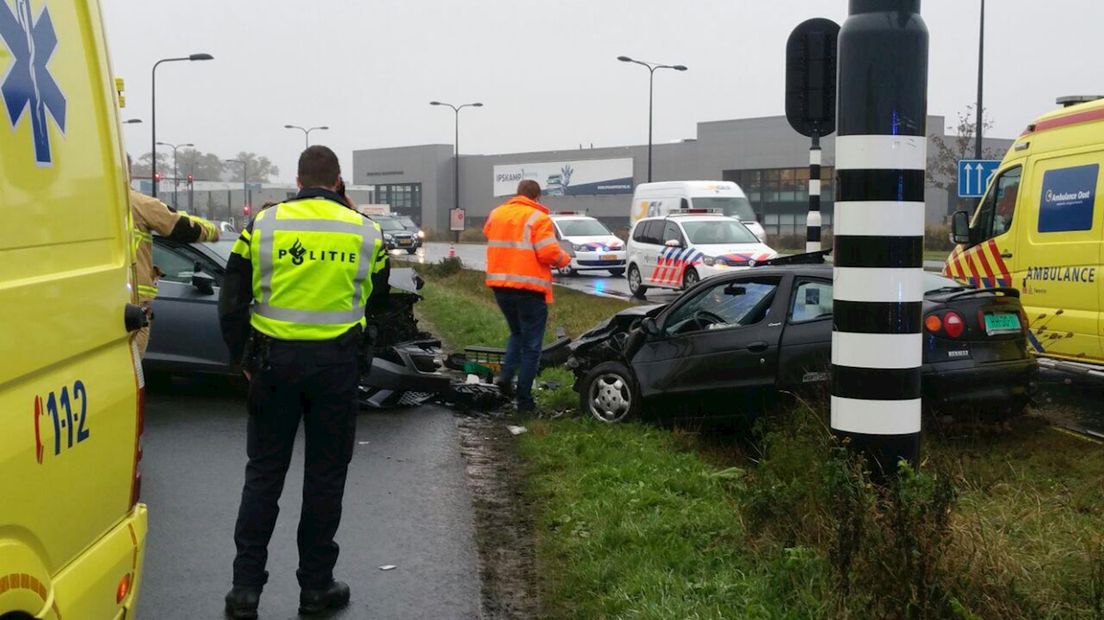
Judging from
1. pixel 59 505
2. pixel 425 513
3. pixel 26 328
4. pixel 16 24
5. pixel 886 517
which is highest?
pixel 16 24

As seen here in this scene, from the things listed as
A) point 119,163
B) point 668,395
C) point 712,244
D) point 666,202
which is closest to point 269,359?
point 119,163

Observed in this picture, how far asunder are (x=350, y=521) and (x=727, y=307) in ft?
11.0

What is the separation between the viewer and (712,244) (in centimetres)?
2136

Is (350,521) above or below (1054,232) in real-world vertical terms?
below

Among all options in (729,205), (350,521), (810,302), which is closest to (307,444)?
(350,521)

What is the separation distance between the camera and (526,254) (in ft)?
28.9

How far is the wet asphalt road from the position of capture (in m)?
4.70

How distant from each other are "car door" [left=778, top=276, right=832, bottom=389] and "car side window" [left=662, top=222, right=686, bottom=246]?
46.3 ft

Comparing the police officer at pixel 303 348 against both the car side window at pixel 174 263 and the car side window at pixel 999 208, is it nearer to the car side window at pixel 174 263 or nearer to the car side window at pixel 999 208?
the car side window at pixel 174 263

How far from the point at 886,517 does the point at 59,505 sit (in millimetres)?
2628

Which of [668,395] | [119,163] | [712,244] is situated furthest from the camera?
[712,244]

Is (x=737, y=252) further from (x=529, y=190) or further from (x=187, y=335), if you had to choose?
(x=187, y=335)

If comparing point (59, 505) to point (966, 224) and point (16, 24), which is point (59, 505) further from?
point (966, 224)

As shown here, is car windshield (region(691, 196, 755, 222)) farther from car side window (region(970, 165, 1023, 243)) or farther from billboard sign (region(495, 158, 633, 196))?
billboard sign (region(495, 158, 633, 196))
